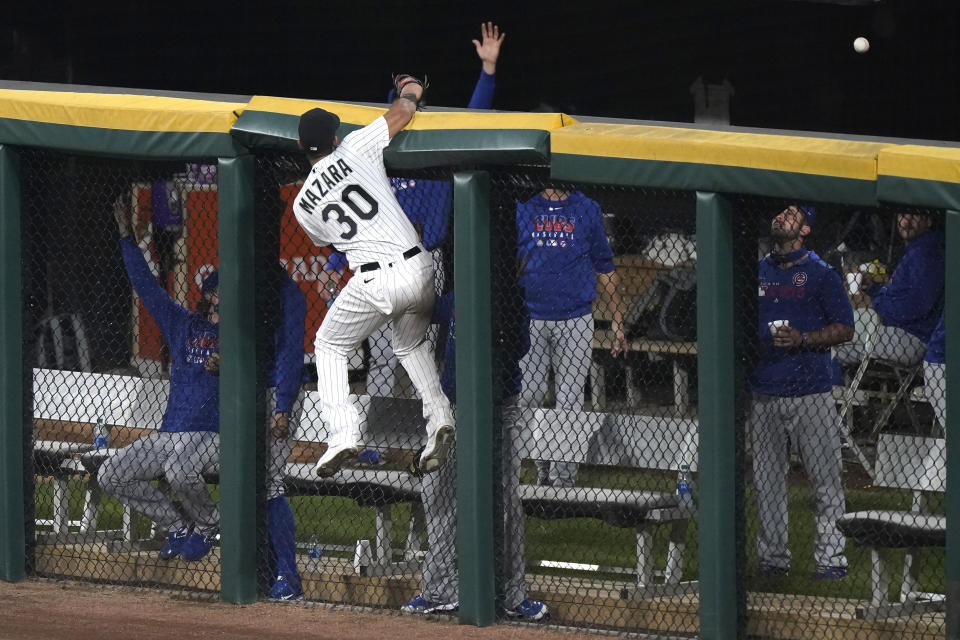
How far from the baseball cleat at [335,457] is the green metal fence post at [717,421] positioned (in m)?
1.20

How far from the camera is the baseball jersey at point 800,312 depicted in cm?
620

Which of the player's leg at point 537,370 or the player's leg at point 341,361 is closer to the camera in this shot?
the player's leg at point 341,361

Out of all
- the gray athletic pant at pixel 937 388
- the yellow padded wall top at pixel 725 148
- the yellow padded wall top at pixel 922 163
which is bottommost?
the gray athletic pant at pixel 937 388

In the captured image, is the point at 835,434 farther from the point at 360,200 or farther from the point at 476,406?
the point at 360,200

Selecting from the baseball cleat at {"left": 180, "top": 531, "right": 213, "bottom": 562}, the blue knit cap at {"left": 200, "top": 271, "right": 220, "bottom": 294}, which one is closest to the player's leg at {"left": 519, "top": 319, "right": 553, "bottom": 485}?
the blue knit cap at {"left": 200, "top": 271, "right": 220, "bottom": 294}

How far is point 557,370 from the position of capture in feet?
19.7

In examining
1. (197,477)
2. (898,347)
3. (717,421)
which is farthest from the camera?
(898,347)

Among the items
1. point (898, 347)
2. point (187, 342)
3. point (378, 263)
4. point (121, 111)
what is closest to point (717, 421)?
point (378, 263)

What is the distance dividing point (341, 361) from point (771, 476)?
1.58 m

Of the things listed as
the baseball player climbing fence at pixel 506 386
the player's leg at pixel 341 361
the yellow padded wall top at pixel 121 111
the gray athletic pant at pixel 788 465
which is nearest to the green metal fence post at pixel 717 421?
the baseball player climbing fence at pixel 506 386

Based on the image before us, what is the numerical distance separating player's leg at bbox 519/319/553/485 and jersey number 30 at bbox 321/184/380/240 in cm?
69

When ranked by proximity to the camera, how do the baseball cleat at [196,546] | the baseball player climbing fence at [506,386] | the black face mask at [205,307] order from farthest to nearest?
the black face mask at [205,307]
the baseball cleat at [196,546]
the baseball player climbing fence at [506,386]

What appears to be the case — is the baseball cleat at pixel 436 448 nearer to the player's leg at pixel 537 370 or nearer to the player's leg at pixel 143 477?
the player's leg at pixel 537 370

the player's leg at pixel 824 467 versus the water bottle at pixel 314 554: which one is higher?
the player's leg at pixel 824 467
